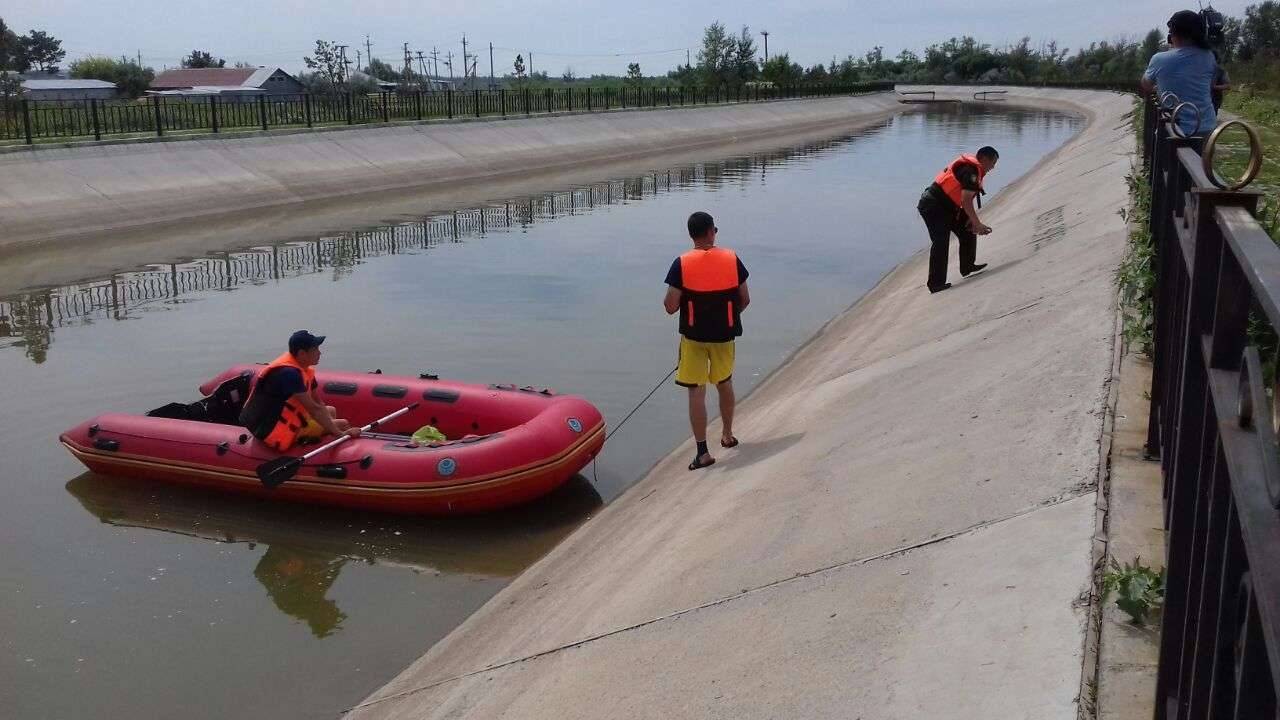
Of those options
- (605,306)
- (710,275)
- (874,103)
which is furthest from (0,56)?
(874,103)

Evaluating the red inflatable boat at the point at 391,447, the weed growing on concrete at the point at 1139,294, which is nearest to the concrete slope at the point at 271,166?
the red inflatable boat at the point at 391,447

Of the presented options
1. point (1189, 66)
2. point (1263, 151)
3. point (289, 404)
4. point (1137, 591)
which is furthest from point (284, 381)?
point (1189, 66)

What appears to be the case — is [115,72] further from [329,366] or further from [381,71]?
[329,366]

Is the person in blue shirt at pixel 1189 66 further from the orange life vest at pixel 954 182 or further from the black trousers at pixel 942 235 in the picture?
the black trousers at pixel 942 235

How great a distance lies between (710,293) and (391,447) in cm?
274

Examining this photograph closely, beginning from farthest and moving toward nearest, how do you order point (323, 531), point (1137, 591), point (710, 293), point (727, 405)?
point (323, 531) < point (727, 405) < point (710, 293) < point (1137, 591)

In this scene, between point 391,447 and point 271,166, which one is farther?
point 271,166

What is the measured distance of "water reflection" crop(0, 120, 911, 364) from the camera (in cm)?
1595

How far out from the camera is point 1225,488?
2.17 meters

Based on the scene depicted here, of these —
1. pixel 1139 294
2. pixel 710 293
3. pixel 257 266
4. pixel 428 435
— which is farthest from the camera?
pixel 257 266

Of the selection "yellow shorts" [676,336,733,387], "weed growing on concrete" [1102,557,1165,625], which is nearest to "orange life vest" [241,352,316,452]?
"yellow shorts" [676,336,733,387]

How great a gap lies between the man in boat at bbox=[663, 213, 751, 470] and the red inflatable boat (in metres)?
1.27

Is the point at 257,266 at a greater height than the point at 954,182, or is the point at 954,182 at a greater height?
the point at 954,182

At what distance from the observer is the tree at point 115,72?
3435 inches
